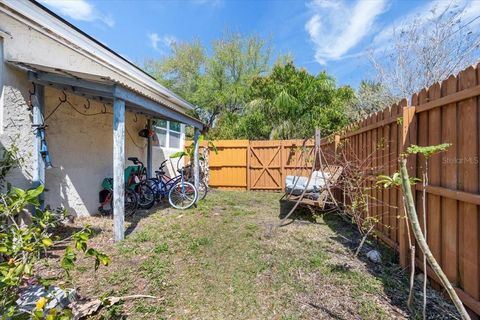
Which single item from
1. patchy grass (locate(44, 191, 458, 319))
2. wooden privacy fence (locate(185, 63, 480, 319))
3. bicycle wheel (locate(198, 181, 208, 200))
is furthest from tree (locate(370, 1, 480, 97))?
bicycle wheel (locate(198, 181, 208, 200))

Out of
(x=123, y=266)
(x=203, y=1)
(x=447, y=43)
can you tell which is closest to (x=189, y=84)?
(x=203, y=1)

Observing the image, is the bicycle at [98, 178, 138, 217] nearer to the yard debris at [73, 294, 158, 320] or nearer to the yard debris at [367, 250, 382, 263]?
the yard debris at [73, 294, 158, 320]

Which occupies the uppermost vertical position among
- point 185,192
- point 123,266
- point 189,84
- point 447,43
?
point 189,84

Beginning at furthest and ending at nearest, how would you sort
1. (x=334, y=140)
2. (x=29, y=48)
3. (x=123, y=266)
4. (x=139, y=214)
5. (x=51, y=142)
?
(x=334, y=140)
(x=139, y=214)
(x=51, y=142)
(x=29, y=48)
(x=123, y=266)

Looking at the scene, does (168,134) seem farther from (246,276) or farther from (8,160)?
(246,276)

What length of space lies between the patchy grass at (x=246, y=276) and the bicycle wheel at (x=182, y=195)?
1414mm

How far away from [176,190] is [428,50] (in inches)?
331

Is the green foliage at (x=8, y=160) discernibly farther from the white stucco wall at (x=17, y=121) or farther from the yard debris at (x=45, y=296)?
the yard debris at (x=45, y=296)

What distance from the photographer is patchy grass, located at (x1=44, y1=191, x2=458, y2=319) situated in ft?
7.44

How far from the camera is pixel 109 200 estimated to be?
5406 millimetres

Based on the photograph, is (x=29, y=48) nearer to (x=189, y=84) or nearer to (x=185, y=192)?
(x=185, y=192)

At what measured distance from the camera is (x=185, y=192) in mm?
6254

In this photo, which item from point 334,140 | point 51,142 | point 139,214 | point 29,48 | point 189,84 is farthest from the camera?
point 189,84

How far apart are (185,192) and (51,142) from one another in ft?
9.46
